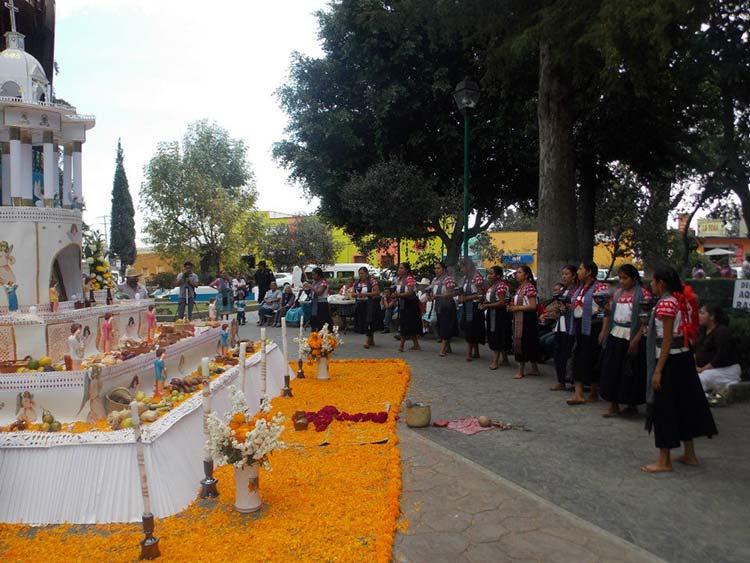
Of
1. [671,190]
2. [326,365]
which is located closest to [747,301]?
[326,365]

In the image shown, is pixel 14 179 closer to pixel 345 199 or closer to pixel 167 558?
pixel 167 558

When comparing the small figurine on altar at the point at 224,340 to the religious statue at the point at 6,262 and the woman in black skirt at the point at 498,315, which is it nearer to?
the religious statue at the point at 6,262

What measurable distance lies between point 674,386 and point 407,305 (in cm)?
773

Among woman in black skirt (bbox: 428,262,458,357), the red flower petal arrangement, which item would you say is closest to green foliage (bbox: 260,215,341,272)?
woman in black skirt (bbox: 428,262,458,357)

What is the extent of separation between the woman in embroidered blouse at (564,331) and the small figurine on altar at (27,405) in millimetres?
6803

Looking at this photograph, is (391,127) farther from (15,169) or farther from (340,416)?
(340,416)

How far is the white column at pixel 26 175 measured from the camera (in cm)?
988

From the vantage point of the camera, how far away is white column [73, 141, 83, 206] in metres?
11.2

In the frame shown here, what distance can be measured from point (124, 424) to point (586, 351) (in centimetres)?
593

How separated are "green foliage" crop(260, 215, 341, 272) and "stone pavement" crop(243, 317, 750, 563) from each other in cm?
3471

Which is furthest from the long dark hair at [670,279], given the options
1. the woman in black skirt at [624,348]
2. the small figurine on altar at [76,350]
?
the small figurine on altar at [76,350]

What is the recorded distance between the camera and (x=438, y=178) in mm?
20297

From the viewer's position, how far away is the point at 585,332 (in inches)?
324

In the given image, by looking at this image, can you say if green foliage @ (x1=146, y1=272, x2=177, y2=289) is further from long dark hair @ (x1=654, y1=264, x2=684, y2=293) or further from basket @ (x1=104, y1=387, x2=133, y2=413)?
long dark hair @ (x1=654, y1=264, x2=684, y2=293)
